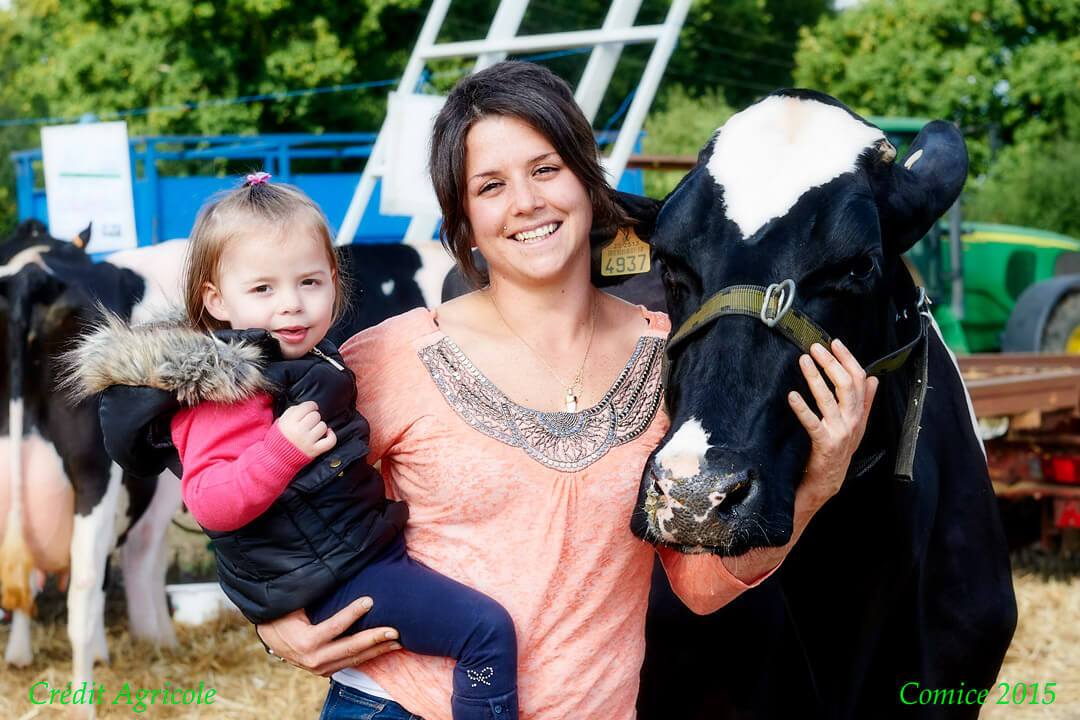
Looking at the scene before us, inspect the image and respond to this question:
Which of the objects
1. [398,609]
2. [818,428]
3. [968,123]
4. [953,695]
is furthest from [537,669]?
[968,123]

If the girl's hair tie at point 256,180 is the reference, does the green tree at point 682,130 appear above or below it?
below

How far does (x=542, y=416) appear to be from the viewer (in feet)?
6.18

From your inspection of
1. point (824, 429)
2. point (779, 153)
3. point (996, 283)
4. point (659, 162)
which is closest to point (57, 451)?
point (779, 153)

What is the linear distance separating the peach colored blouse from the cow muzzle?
168 millimetres

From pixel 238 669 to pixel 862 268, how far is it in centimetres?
366

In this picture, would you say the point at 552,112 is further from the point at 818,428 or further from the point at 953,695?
the point at 953,695

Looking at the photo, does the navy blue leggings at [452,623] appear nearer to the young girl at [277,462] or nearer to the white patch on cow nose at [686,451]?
the young girl at [277,462]

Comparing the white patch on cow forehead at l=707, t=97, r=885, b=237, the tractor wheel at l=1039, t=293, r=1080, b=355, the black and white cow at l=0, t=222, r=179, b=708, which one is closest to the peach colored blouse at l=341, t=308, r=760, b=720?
the white patch on cow forehead at l=707, t=97, r=885, b=237

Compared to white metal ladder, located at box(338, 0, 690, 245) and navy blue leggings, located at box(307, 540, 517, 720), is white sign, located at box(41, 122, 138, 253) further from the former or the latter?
navy blue leggings, located at box(307, 540, 517, 720)

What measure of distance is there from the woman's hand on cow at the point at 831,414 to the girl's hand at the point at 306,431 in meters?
0.77

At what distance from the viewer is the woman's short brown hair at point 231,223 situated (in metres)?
1.99

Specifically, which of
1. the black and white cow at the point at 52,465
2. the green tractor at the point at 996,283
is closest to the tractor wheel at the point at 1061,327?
the green tractor at the point at 996,283

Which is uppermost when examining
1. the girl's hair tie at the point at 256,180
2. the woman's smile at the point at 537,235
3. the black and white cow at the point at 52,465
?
the girl's hair tie at the point at 256,180

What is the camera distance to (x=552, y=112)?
6.29ft
